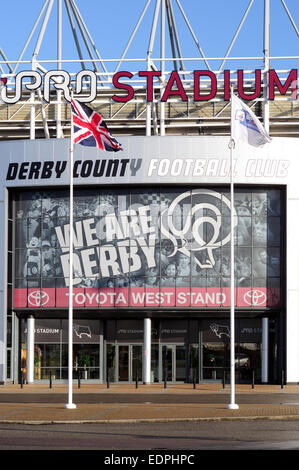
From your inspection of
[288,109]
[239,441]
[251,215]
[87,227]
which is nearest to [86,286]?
[87,227]

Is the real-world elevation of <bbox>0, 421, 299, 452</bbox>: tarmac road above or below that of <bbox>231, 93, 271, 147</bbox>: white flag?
below

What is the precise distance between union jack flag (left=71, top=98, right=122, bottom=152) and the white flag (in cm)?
515

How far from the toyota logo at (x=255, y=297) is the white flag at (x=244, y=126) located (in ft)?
76.1

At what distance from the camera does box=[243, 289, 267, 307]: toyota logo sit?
194ft

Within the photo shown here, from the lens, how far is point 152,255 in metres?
59.5

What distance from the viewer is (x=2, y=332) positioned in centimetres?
5988

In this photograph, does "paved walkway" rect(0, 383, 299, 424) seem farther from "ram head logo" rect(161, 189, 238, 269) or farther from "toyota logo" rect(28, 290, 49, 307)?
"ram head logo" rect(161, 189, 238, 269)

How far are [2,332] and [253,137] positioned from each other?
28.2 metres

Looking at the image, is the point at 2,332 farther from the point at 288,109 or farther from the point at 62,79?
the point at 288,109

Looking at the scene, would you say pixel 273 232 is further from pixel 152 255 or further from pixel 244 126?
pixel 244 126

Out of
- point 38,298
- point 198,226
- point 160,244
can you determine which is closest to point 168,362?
point 160,244

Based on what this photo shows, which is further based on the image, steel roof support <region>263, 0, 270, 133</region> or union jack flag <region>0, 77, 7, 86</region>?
union jack flag <region>0, 77, 7, 86</region>

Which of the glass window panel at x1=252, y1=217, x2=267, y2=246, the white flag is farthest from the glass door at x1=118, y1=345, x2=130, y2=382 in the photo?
the white flag

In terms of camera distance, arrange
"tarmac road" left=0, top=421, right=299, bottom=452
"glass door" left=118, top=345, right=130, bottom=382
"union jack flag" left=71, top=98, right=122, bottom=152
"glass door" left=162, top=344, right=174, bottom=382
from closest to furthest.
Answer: "tarmac road" left=0, top=421, right=299, bottom=452 < "union jack flag" left=71, top=98, right=122, bottom=152 < "glass door" left=162, top=344, right=174, bottom=382 < "glass door" left=118, top=345, right=130, bottom=382
